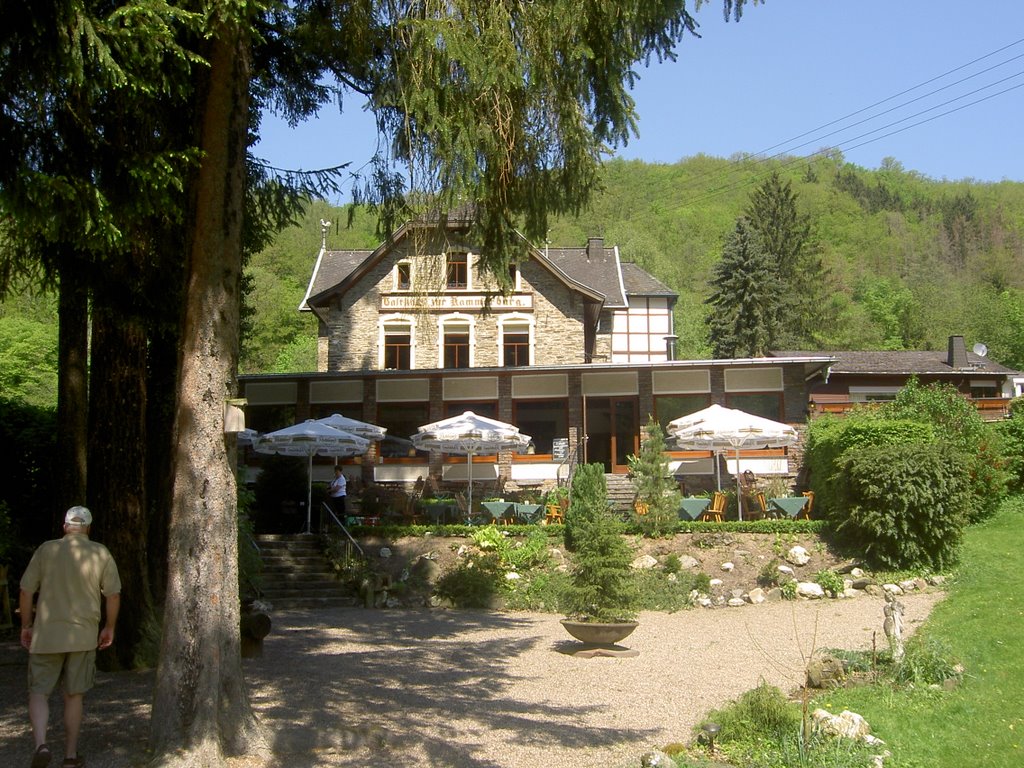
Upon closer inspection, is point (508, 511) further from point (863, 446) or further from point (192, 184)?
point (192, 184)

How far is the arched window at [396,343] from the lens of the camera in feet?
99.4

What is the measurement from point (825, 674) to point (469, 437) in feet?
44.1

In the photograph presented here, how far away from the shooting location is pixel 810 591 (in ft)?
54.5

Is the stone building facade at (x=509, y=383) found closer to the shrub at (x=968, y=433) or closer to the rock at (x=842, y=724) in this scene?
the shrub at (x=968, y=433)

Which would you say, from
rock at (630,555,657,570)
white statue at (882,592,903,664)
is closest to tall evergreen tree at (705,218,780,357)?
rock at (630,555,657,570)

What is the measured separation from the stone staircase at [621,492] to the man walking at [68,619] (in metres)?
17.6

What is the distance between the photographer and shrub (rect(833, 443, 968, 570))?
1656 cm

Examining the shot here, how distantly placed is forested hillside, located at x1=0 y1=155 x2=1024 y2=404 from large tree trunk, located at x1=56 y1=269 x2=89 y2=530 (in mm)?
45719

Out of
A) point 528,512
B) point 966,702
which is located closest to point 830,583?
point 528,512

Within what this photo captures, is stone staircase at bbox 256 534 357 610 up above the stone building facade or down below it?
below

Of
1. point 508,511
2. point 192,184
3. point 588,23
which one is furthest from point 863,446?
point 192,184

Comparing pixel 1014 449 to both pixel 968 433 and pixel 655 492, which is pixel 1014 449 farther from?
pixel 655 492

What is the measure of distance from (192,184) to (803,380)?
20.9 metres

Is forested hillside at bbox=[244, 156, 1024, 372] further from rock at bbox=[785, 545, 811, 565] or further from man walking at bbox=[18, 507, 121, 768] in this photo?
man walking at bbox=[18, 507, 121, 768]
